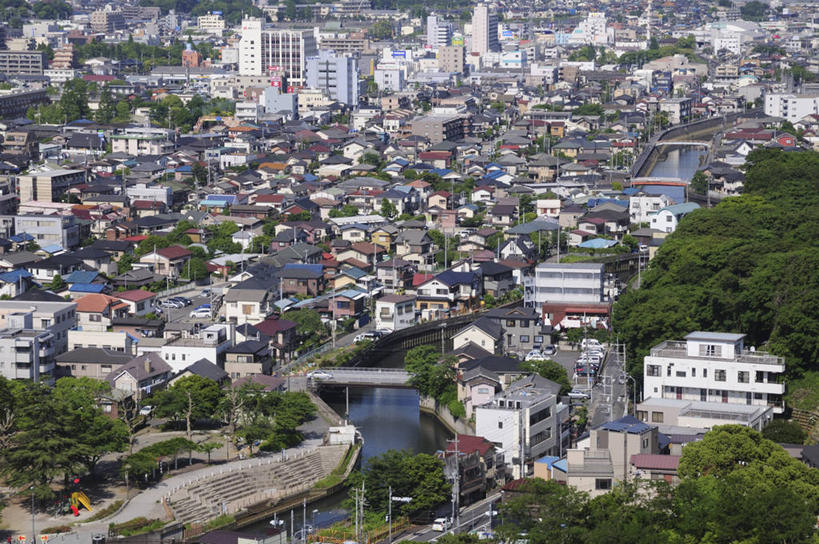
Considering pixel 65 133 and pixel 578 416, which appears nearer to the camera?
pixel 578 416

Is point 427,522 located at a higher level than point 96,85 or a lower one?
lower

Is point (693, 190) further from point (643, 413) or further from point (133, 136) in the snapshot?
point (643, 413)

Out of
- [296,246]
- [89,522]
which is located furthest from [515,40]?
[89,522]

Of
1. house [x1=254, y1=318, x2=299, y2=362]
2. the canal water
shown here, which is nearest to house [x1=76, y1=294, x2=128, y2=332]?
house [x1=254, y1=318, x2=299, y2=362]

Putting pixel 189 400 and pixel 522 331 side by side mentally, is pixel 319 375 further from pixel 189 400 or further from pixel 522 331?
pixel 522 331

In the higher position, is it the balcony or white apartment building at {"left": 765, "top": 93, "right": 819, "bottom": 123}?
white apartment building at {"left": 765, "top": 93, "right": 819, "bottom": 123}

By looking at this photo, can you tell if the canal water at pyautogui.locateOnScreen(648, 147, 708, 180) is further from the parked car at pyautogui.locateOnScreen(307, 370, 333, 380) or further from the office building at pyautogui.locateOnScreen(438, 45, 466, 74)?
the parked car at pyautogui.locateOnScreen(307, 370, 333, 380)
